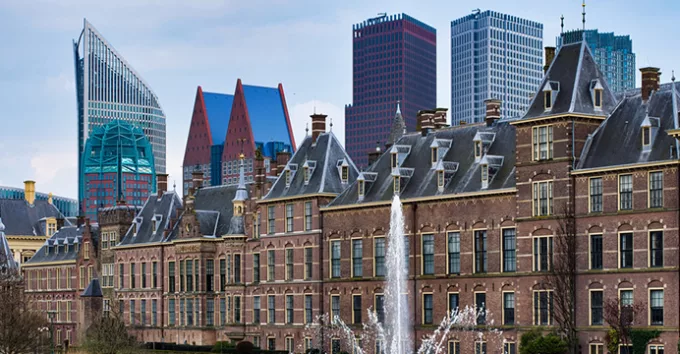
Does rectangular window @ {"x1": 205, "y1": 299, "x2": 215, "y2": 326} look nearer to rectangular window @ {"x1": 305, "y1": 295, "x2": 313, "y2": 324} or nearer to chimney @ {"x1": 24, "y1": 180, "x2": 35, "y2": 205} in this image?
rectangular window @ {"x1": 305, "y1": 295, "x2": 313, "y2": 324}

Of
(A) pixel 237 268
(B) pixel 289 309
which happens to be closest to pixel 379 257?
(B) pixel 289 309

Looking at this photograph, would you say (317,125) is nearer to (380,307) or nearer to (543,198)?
(380,307)

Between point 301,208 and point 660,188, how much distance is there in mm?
31510

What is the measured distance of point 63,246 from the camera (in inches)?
5408

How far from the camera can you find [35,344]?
9625 centimetres

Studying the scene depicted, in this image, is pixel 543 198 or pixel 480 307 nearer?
pixel 543 198

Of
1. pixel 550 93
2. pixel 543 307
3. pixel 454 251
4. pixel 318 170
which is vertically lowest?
pixel 543 307

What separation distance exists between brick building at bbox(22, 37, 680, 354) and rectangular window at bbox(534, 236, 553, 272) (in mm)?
78

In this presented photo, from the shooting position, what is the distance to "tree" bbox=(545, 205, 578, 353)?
72125 mm

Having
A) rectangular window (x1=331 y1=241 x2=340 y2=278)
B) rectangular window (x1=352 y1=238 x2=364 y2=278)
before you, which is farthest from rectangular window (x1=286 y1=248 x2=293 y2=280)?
rectangular window (x1=352 y1=238 x2=364 y2=278)

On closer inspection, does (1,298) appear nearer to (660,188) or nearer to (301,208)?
(301,208)

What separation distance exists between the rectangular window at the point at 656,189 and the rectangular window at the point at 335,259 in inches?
1057

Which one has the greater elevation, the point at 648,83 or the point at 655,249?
the point at 648,83

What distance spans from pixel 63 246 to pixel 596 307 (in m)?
78.1
